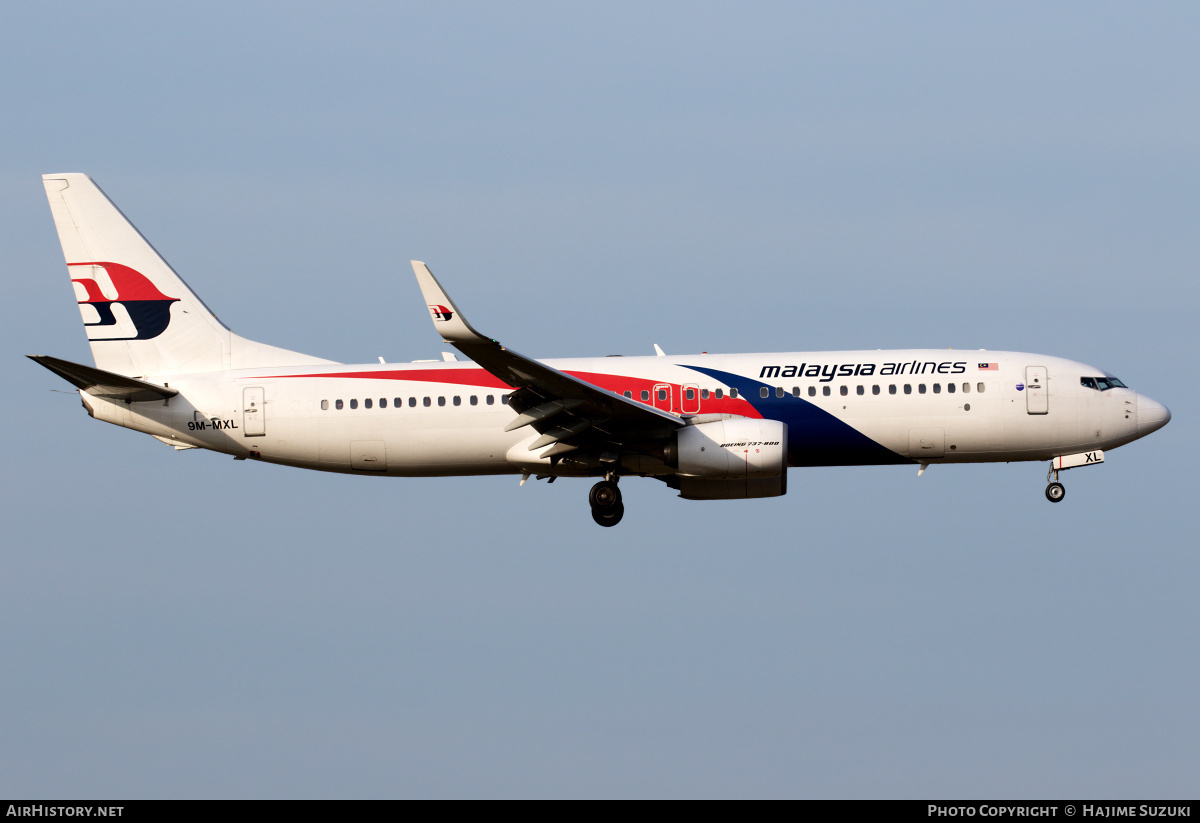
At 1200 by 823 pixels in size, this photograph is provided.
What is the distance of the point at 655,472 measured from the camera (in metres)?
35.2

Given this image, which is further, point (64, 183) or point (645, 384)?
point (64, 183)

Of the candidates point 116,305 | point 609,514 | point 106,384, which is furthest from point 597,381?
point 116,305

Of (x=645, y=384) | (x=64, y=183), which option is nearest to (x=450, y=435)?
(x=645, y=384)

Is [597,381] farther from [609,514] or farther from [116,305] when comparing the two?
[116,305]

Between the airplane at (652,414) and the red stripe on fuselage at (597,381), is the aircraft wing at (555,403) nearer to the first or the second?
the airplane at (652,414)

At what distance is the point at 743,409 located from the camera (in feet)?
114

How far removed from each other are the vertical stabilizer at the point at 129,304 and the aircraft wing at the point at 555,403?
288 inches

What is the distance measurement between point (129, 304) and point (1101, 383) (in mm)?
26155

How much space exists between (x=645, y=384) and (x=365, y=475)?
7.88 m

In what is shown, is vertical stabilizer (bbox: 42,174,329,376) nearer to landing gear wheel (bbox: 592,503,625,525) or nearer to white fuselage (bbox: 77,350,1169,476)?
white fuselage (bbox: 77,350,1169,476)

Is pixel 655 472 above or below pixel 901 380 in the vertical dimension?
below

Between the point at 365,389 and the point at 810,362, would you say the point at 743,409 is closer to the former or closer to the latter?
the point at 810,362

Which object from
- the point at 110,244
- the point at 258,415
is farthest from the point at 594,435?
the point at 110,244

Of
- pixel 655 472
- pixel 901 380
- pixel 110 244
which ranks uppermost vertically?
pixel 110 244
